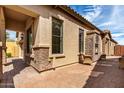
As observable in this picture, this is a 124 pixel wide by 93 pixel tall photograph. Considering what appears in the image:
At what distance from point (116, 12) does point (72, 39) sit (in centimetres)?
309

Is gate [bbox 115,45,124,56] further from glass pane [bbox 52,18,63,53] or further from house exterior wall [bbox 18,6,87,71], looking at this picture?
glass pane [bbox 52,18,63,53]

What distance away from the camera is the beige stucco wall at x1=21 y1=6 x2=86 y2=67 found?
571 centimetres

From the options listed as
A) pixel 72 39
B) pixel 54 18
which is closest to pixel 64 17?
pixel 54 18

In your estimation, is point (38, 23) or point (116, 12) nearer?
point (38, 23)

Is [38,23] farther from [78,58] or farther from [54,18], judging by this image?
[78,58]

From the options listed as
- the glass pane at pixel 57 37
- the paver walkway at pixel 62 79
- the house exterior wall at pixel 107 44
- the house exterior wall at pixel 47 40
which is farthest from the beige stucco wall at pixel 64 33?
the house exterior wall at pixel 107 44

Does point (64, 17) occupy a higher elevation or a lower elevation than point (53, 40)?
higher

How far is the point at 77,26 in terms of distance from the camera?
8.75m

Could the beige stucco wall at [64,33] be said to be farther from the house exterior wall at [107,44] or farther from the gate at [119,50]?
A: the gate at [119,50]

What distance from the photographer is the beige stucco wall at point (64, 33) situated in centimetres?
571

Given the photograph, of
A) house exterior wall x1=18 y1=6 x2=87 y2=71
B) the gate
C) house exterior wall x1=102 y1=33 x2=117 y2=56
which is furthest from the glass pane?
the gate

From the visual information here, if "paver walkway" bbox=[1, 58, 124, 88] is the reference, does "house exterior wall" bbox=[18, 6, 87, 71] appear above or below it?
above

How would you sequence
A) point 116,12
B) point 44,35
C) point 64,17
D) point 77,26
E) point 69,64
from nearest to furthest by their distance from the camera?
1. point 44,35
2. point 116,12
3. point 64,17
4. point 69,64
5. point 77,26
